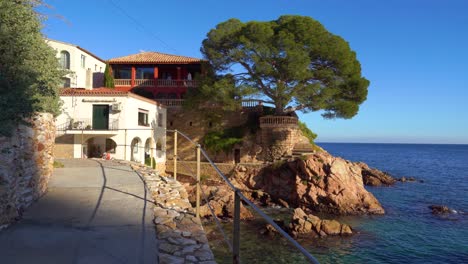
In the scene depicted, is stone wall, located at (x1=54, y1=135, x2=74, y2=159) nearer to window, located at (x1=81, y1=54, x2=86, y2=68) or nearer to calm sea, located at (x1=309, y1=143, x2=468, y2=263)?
window, located at (x1=81, y1=54, x2=86, y2=68)

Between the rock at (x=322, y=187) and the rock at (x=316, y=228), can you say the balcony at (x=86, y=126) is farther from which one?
the rock at (x=316, y=228)

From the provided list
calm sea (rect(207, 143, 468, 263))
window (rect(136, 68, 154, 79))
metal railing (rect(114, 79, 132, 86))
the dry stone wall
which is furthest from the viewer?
window (rect(136, 68, 154, 79))

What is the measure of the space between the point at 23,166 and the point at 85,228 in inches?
76.4

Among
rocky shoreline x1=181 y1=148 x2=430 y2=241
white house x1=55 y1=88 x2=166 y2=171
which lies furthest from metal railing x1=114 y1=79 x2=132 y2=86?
rocky shoreline x1=181 y1=148 x2=430 y2=241

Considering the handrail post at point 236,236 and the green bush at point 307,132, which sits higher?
the green bush at point 307,132

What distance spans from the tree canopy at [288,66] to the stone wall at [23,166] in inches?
845

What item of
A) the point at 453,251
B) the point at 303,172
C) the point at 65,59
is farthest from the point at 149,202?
the point at 65,59

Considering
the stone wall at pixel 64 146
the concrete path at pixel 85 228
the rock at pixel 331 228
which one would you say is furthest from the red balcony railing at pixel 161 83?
the concrete path at pixel 85 228

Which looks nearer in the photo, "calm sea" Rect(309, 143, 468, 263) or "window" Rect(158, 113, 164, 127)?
"calm sea" Rect(309, 143, 468, 263)

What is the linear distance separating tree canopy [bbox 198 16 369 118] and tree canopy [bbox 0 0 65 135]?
21.2 meters

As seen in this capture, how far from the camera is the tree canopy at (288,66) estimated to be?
2825 cm

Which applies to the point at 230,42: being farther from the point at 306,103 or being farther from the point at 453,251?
the point at 453,251

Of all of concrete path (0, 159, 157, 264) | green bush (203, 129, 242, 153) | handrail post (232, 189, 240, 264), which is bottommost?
concrete path (0, 159, 157, 264)

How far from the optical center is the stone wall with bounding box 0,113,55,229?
18.1 ft
